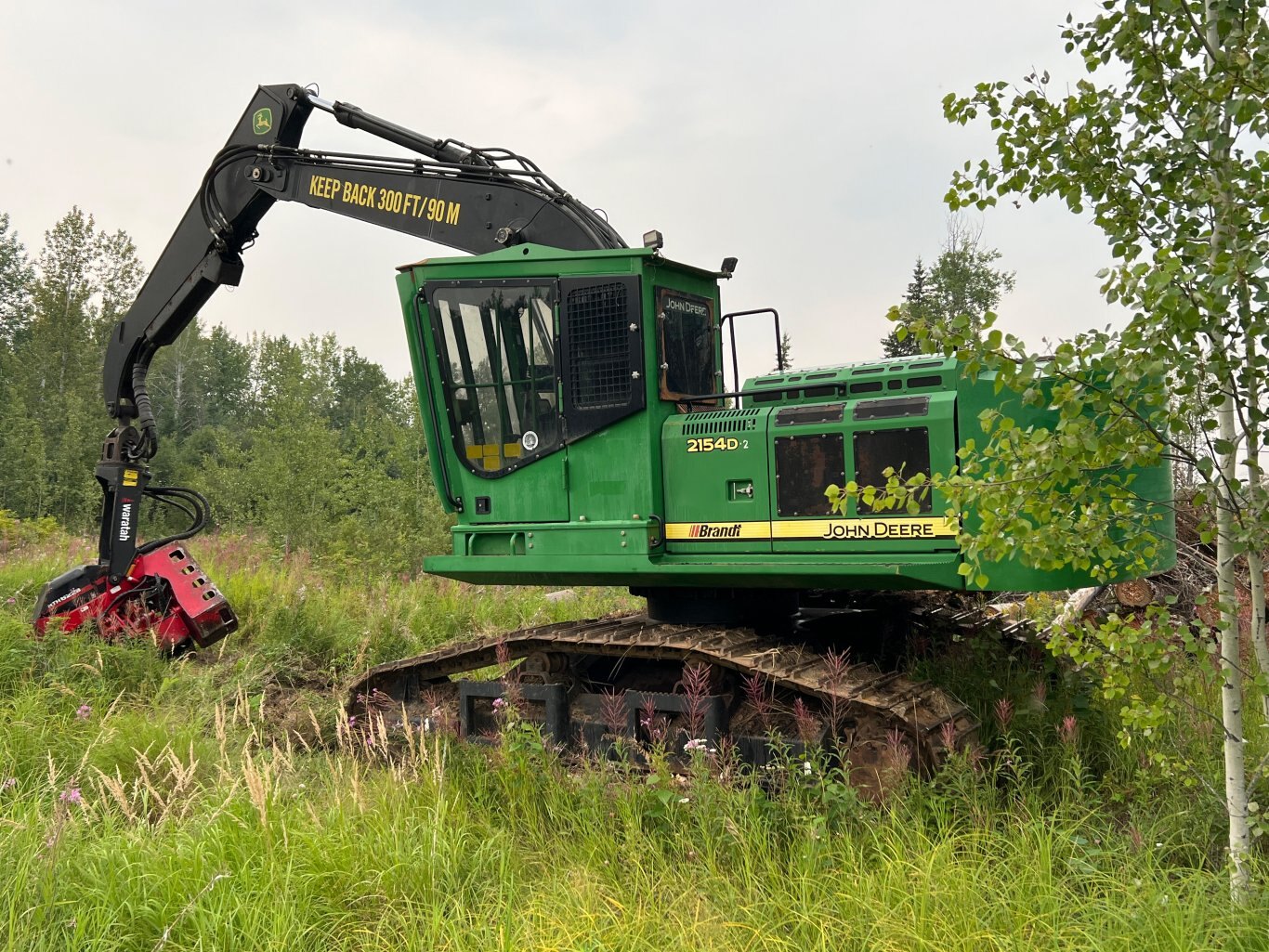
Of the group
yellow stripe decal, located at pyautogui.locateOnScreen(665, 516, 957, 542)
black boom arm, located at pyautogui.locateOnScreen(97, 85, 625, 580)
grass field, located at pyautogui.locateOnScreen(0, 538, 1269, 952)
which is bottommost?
grass field, located at pyautogui.locateOnScreen(0, 538, 1269, 952)

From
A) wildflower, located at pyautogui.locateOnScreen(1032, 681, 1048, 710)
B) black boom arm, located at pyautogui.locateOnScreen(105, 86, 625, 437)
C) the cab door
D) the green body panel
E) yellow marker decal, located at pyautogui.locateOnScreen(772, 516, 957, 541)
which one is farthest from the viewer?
black boom arm, located at pyautogui.locateOnScreen(105, 86, 625, 437)

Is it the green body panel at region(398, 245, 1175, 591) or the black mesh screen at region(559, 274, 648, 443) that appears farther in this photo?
the black mesh screen at region(559, 274, 648, 443)

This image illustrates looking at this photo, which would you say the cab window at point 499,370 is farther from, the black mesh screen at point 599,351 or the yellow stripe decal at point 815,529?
the yellow stripe decal at point 815,529

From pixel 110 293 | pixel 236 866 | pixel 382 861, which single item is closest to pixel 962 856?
pixel 382 861

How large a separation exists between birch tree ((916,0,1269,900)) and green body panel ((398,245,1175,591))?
1.68m

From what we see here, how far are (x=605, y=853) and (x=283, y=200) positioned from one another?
5.75m

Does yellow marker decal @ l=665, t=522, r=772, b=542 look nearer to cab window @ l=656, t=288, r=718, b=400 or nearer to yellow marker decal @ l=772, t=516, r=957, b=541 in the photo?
yellow marker decal @ l=772, t=516, r=957, b=541

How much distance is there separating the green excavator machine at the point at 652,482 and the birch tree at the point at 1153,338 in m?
1.49

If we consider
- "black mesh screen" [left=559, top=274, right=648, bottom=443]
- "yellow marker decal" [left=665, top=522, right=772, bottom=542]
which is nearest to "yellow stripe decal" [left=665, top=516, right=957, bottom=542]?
"yellow marker decal" [left=665, top=522, right=772, bottom=542]

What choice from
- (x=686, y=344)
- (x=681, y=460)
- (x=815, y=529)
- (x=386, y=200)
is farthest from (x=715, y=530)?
(x=386, y=200)

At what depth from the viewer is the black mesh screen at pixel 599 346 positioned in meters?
5.72

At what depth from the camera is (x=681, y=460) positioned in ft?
18.7

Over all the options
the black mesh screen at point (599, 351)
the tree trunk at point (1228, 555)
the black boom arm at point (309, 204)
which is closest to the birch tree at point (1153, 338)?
the tree trunk at point (1228, 555)

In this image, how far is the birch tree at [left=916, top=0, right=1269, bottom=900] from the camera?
2977 millimetres
